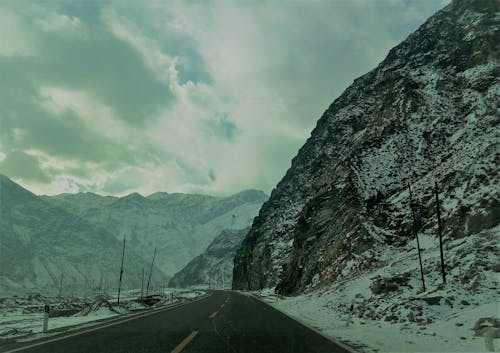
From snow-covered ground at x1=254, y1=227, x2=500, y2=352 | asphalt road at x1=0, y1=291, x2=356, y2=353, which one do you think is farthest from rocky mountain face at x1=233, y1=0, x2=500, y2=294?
asphalt road at x1=0, y1=291, x2=356, y2=353

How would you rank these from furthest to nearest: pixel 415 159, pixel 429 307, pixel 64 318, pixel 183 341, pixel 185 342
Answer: pixel 415 159 < pixel 64 318 < pixel 429 307 < pixel 183 341 < pixel 185 342

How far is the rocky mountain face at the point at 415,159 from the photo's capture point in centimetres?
3362

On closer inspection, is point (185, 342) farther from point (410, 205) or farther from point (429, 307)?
point (410, 205)

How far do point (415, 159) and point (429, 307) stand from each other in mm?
34446

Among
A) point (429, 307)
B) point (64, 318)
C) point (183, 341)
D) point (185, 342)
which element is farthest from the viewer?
point (64, 318)

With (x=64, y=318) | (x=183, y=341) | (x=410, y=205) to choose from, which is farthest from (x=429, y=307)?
(x=410, y=205)

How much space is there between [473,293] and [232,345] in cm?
1044

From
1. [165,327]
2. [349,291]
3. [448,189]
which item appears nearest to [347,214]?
[448,189]

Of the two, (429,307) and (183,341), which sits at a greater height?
(429,307)

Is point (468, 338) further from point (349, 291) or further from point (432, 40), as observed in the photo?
point (432, 40)

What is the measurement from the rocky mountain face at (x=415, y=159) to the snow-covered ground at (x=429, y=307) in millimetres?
989

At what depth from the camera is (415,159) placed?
46.8 m

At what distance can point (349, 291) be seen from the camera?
86.7 feet

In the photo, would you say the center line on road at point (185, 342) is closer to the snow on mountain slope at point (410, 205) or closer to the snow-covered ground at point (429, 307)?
the snow-covered ground at point (429, 307)
